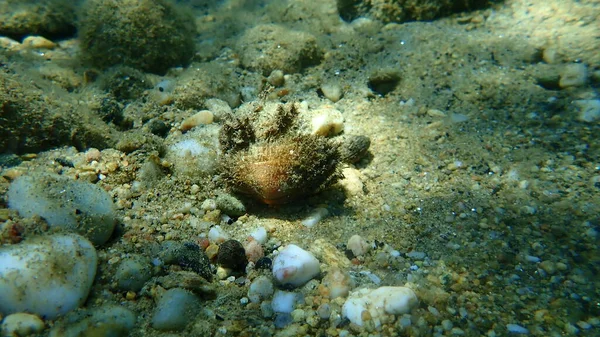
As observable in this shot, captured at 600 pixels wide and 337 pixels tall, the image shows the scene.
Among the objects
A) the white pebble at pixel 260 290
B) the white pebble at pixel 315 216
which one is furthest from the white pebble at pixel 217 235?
the white pebble at pixel 315 216

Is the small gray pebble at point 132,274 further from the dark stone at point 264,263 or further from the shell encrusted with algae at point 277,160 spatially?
the shell encrusted with algae at point 277,160

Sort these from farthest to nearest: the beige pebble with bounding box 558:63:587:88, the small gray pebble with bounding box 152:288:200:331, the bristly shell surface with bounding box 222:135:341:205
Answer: the beige pebble with bounding box 558:63:587:88
the bristly shell surface with bounding box 222:135:341:205
the small gray pebble with bounding box 152:288:200:331

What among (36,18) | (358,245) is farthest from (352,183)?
(36,18)

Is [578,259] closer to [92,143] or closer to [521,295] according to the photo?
[521,295]

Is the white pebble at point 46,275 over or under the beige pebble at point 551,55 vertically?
under

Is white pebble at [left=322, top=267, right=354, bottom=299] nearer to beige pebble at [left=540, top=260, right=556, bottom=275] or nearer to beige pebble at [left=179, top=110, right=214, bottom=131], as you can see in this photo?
beige pebble at [left=540, top=260, right=556, bottom=275]

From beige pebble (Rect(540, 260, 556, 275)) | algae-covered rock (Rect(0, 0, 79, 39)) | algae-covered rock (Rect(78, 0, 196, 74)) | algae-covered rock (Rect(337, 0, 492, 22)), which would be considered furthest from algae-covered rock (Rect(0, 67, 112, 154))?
algae-covered rock (Rect(337, 0, 492, 22))
